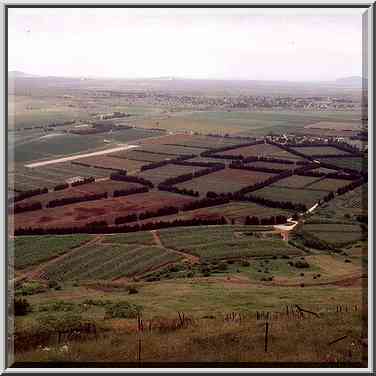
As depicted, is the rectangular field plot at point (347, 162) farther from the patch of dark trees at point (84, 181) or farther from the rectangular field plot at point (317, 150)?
the patch of dark trees at point (84, 181)

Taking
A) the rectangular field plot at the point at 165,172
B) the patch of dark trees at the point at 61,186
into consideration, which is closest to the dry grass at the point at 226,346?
the patch of dark trees at the point at 61,186

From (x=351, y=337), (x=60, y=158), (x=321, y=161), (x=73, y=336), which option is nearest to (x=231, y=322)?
(x=351, y=337)

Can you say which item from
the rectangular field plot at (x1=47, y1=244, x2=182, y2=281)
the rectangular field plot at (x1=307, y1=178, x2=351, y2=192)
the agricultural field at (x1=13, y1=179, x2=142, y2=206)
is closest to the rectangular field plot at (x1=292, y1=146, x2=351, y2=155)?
the rectangular field plot at (x1=307, y1=178, x2=351, y2=192)

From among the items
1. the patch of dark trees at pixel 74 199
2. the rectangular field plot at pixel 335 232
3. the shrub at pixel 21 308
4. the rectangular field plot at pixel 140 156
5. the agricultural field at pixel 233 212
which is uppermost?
the rectangular field plot at pixel 140 156

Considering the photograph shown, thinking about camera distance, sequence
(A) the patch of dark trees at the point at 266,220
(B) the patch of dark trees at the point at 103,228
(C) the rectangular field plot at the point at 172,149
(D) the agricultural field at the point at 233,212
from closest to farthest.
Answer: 1. (B) the patch of dark trees at the point at 103,228
2. (A) the patch of dark trees at the point at 266,220
3. (D) the agricultural field at the point at 233,212
4. (C) the rectangular field plot at the point at 172,149

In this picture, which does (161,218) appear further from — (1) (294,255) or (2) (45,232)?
(1) (294,255)

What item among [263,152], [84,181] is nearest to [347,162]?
[263,152]

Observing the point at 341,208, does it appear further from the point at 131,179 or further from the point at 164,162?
the point at 164,162
